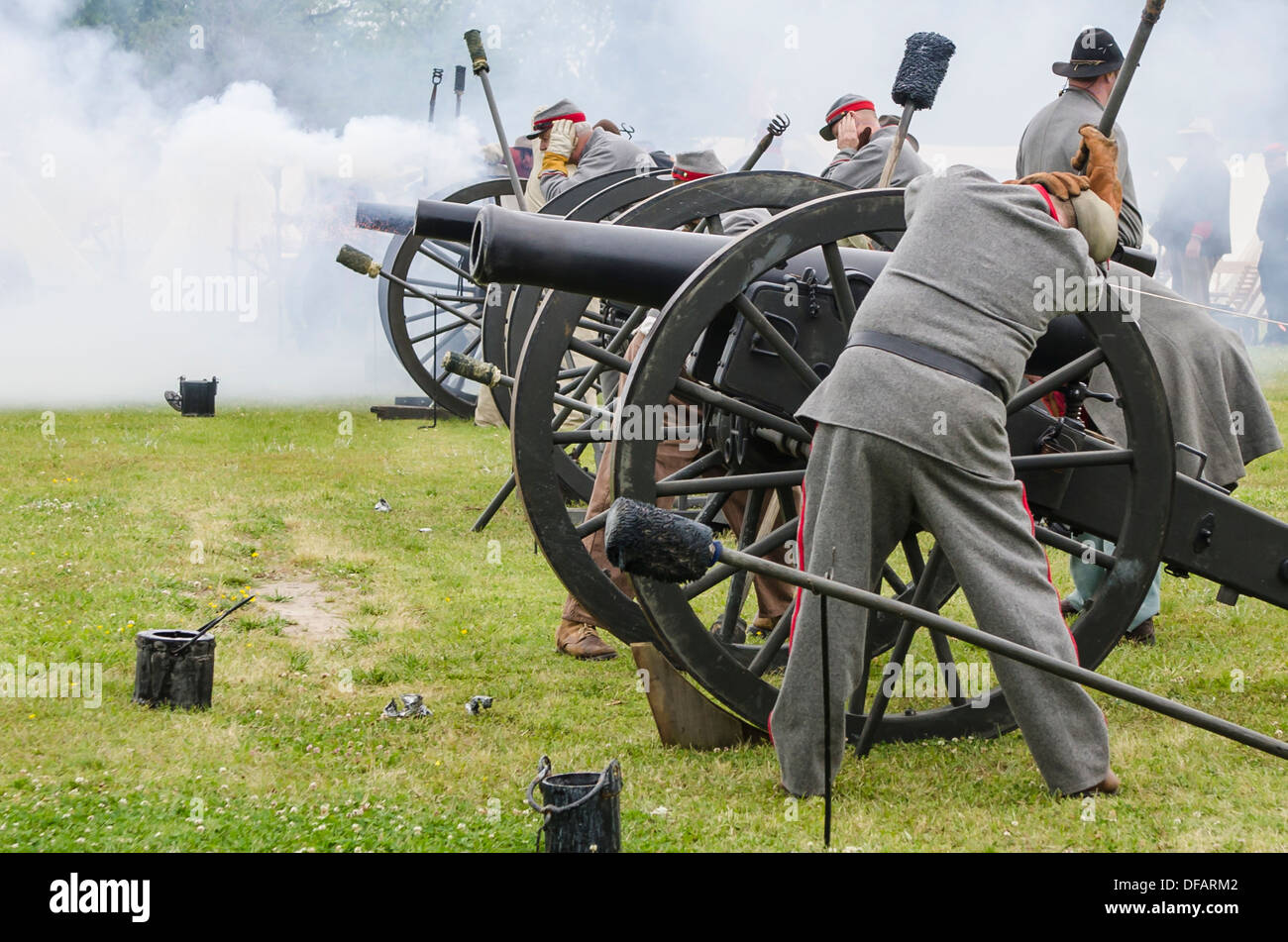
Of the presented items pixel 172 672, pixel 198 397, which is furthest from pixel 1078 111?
pixel 198 397

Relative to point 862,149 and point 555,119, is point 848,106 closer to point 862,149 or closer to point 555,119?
point 862,149

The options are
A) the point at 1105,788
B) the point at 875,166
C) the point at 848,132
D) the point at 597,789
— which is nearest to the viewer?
the point at 597,789

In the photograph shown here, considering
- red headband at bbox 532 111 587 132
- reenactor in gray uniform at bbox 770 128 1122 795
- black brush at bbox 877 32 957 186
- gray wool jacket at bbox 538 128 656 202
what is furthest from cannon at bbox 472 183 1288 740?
red headband at bbox 532 111 587 132

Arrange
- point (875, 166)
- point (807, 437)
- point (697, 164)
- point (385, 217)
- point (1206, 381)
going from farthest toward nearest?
point (385, 217)
point (697, 164)
point (875, 166)
point (1206, 381)
point (807, 437)

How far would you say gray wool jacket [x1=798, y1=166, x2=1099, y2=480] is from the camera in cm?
334

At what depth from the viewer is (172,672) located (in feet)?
14.2

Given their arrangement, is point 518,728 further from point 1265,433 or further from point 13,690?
point 1265,433

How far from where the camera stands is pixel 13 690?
4.38 meters

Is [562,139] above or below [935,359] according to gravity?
above

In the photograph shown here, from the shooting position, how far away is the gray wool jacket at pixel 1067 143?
4848mm

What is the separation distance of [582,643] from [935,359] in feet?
7.41

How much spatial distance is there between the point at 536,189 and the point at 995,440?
6.32m

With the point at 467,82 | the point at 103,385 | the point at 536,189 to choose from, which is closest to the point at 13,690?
the point at 536,189

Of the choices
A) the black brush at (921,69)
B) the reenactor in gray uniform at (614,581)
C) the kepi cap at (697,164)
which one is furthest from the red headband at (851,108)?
the black brush at (921,69)
